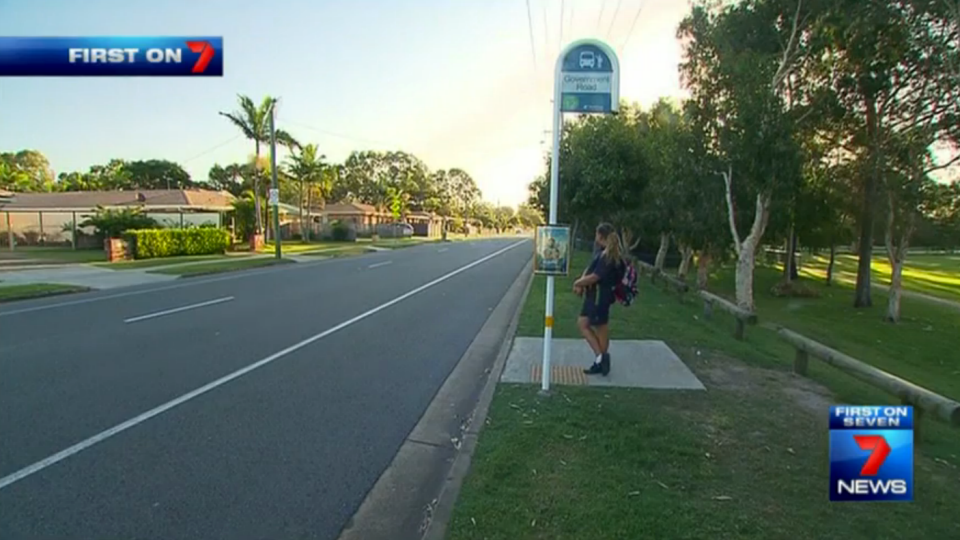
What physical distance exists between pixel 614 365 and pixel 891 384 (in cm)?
284

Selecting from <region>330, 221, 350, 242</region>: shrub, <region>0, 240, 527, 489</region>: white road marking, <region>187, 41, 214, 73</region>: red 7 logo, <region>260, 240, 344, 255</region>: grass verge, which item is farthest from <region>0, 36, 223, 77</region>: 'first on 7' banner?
<region>330, 221, 350, 242</region>: shrub

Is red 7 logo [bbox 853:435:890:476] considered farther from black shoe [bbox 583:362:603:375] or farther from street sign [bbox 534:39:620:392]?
black shoe [bbox 583:362:603:375]

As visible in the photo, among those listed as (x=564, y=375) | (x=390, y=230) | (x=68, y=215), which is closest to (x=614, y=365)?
(x=564, y=375)

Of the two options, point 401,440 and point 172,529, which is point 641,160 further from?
point 172,529

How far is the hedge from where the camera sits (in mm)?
26000

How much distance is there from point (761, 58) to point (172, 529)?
58.8 feet

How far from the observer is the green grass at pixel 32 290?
43.4ft

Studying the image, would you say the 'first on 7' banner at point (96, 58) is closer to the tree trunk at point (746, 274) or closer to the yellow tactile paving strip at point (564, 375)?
the yellow tactile paving strip at point (564, 375)

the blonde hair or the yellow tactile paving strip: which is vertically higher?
the blonde hair

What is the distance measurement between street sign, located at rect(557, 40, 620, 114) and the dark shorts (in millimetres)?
2077

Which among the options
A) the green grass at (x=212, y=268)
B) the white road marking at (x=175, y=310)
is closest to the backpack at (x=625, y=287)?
the white road marking at (x=175, y=310)

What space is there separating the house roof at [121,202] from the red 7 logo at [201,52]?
27501 millimetres

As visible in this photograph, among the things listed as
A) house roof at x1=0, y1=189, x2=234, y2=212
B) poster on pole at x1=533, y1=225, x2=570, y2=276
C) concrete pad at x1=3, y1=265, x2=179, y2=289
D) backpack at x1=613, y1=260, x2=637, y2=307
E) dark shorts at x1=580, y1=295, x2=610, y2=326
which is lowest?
concrete pad at x1=3, y1=265, x2=179, y2=289

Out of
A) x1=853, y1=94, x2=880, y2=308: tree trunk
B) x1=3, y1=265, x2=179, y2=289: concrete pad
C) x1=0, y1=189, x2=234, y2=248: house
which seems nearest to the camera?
x1=3, y1=265, x2=179, y2=289: concrete pad
